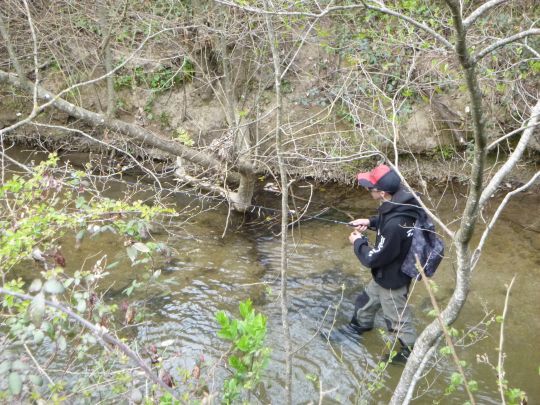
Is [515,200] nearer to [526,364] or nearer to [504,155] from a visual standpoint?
[504,155]

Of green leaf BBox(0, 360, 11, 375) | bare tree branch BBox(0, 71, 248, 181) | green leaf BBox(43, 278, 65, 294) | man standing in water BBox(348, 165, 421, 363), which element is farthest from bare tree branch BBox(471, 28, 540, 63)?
bare tree branch BBox(0, 71, 248, 181)

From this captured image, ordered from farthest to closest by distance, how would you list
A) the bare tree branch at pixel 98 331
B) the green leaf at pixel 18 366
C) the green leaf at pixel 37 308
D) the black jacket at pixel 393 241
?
the black jacket at pixel 393 241 → the green leaf at pixel 18 366 → the green leaf at pixel 37 308 → the bare tree branch at pixel 98 331

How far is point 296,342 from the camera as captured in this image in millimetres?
5031

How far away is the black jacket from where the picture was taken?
416 cm

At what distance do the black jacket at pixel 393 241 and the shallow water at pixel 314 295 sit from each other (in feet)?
2.00

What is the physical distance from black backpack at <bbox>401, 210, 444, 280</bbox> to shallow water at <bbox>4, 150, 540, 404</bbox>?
2.50 ft

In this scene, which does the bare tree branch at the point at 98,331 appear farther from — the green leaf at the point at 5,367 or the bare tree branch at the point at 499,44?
the bare tree branch at the point at 499,44

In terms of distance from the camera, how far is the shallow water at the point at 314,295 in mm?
4555

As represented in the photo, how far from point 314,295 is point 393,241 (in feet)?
6.31

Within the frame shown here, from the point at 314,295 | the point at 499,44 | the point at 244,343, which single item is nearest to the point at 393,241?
the point at 244,343

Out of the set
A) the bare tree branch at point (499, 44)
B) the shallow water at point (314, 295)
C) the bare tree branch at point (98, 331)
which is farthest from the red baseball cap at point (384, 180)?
the bare tree branch at point (98, 331)

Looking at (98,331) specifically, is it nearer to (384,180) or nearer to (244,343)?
(244,343)

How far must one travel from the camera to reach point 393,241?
164 inches

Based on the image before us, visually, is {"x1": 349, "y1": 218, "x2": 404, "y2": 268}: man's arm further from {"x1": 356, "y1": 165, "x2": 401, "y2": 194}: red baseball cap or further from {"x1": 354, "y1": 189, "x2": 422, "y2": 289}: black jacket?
{"x1": 356, "y1": 165, "x2": 401, "y2": 194}: red baseball cap
